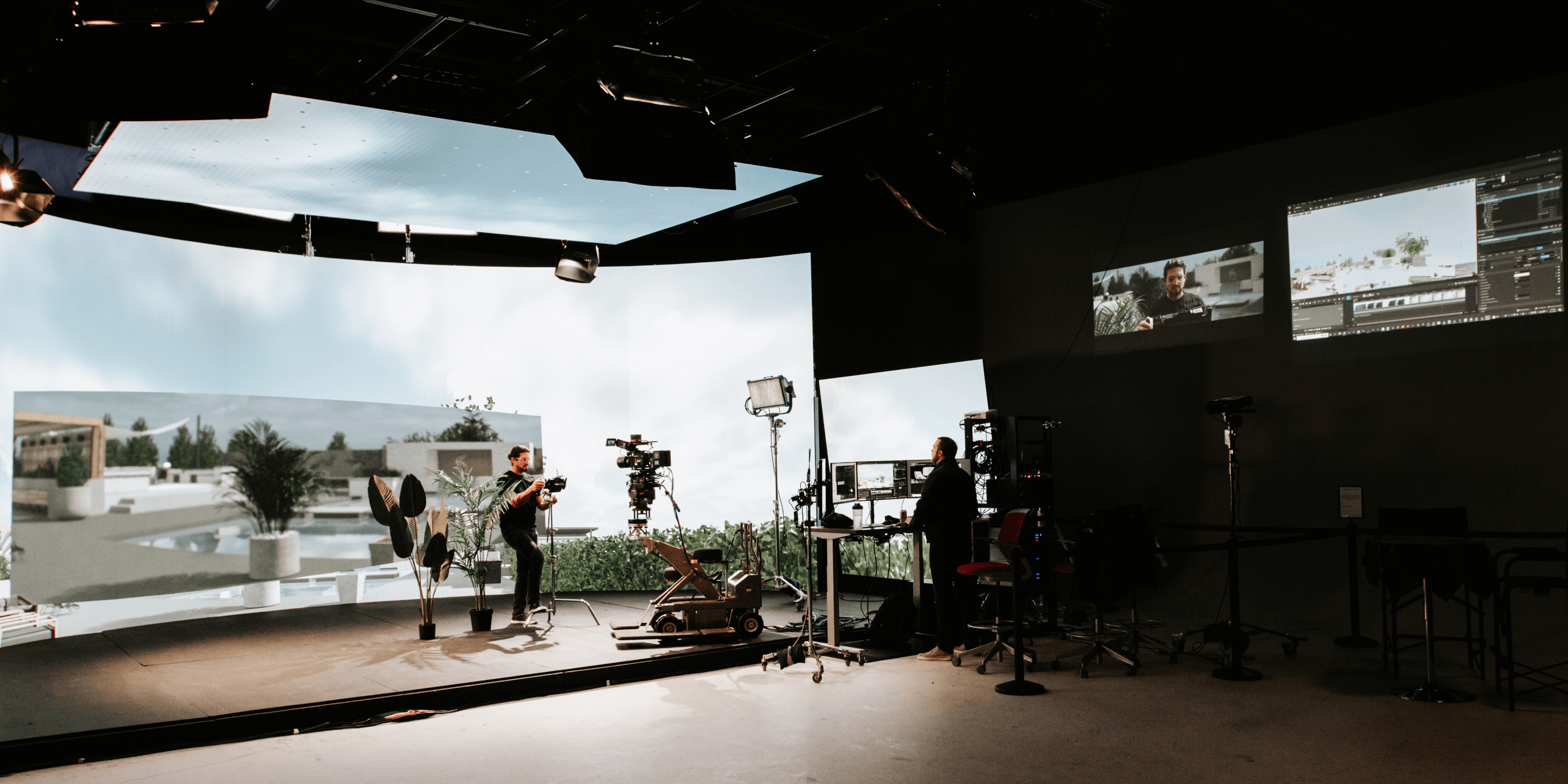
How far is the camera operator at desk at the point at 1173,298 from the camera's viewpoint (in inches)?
304

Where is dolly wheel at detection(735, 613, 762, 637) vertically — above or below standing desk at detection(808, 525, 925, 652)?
below

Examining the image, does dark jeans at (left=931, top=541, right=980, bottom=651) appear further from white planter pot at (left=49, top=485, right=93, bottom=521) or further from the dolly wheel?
white planter pot at (left=49, top=485, right=93, bottom=521)

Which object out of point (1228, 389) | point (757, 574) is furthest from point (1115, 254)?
point (757, 574)

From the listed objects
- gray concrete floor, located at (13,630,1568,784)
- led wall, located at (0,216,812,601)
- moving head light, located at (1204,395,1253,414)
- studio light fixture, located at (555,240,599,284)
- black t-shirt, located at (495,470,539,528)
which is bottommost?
gray concrete floor, located at (13,630,1568,784)

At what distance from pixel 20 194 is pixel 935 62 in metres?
5.79

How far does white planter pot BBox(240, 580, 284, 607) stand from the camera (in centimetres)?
872

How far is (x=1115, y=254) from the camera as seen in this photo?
26.6 ft

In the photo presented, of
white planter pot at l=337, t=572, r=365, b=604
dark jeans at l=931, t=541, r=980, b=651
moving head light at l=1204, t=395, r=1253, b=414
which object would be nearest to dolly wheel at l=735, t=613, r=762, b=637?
dark jeans at l=931, t=541, r=980, b=651

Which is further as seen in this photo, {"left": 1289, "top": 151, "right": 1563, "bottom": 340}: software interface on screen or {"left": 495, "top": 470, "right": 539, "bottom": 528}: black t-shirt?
{"left": 495, "top": 470, "right": 539, "bottom": 528}: black t-shirt

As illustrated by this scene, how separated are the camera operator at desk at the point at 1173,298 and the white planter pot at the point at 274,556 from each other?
8.32 m

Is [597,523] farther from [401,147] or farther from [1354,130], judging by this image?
[1354,130]

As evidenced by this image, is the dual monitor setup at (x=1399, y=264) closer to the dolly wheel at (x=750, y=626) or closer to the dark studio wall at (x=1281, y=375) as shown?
the dark studio wall at (x=1281, y=375)

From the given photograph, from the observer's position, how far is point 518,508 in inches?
292

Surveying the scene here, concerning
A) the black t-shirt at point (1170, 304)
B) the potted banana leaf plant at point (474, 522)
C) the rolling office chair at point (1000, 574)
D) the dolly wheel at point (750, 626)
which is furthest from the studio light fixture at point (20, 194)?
the black t-shirt at point (1170, 304)
